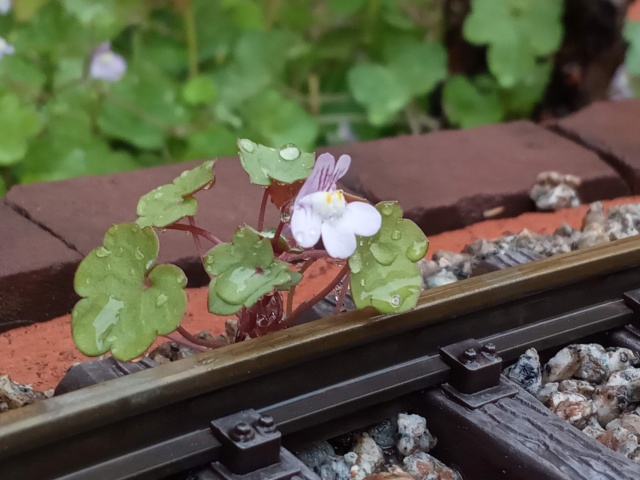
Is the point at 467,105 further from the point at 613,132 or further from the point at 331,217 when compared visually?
the point at 331,217

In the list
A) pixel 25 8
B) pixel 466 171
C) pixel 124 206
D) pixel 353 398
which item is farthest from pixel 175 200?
pixel 25 8

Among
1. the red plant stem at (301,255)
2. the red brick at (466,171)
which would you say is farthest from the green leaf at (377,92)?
the red plant stem at (301,255)

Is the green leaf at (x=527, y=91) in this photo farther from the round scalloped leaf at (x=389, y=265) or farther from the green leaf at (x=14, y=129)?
the round scalloped leaf at (x=389, y=265)

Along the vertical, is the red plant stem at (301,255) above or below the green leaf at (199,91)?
above

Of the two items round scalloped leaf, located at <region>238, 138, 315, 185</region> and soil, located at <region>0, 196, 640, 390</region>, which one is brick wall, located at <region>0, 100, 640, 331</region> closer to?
soil, located at <region>0, 196, 640, 390</region>

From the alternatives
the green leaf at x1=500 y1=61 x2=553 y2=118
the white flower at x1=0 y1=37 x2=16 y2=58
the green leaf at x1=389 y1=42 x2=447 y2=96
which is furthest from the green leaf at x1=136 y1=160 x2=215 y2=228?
the green leaf at x1=500 y1=61 x2=553 y2=118

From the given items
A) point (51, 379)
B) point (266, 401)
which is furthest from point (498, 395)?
point (51, 379)

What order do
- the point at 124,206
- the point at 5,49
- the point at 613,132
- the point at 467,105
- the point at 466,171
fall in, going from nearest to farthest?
the point at 124,206
the point at 466,171
the point at 613,132
the point at 5,49
the point at 467,105
